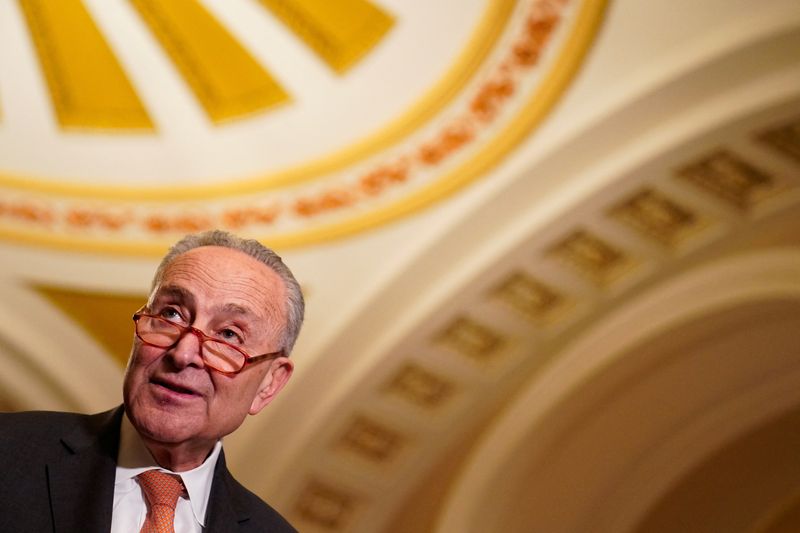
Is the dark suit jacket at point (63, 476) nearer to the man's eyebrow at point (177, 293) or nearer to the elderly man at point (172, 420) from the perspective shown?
the elderly man at point (172, 420)

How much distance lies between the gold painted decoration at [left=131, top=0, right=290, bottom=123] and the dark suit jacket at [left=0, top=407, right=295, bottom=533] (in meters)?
4.51

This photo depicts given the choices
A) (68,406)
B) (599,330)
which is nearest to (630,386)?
(599,330)

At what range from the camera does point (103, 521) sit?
136 centimetres

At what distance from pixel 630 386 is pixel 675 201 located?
5.09 ft

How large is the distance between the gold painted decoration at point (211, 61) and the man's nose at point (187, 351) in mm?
4596

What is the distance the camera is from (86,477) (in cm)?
144

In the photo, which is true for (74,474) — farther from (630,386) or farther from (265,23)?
(630,386)

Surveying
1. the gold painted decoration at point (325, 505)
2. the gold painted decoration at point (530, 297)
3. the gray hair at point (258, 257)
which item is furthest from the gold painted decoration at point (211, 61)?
the gray hair at point (258, 257)

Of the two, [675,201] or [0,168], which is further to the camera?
[0,168]

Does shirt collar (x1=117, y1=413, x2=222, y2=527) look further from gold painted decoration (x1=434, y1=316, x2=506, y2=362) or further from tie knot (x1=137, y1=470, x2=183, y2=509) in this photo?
gold painted decoration (x1=434, y1=316, x2=506, y2=362)

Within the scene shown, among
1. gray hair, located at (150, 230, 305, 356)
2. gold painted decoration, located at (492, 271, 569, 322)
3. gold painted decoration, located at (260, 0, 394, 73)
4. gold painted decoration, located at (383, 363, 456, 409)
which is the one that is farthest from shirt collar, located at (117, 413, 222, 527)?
gold painted decoration, located at (383, 363, 456, 409)

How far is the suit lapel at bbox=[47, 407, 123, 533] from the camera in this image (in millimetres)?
1362

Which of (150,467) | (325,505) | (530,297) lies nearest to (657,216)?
(530,297)

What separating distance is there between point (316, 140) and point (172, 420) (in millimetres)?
4677
